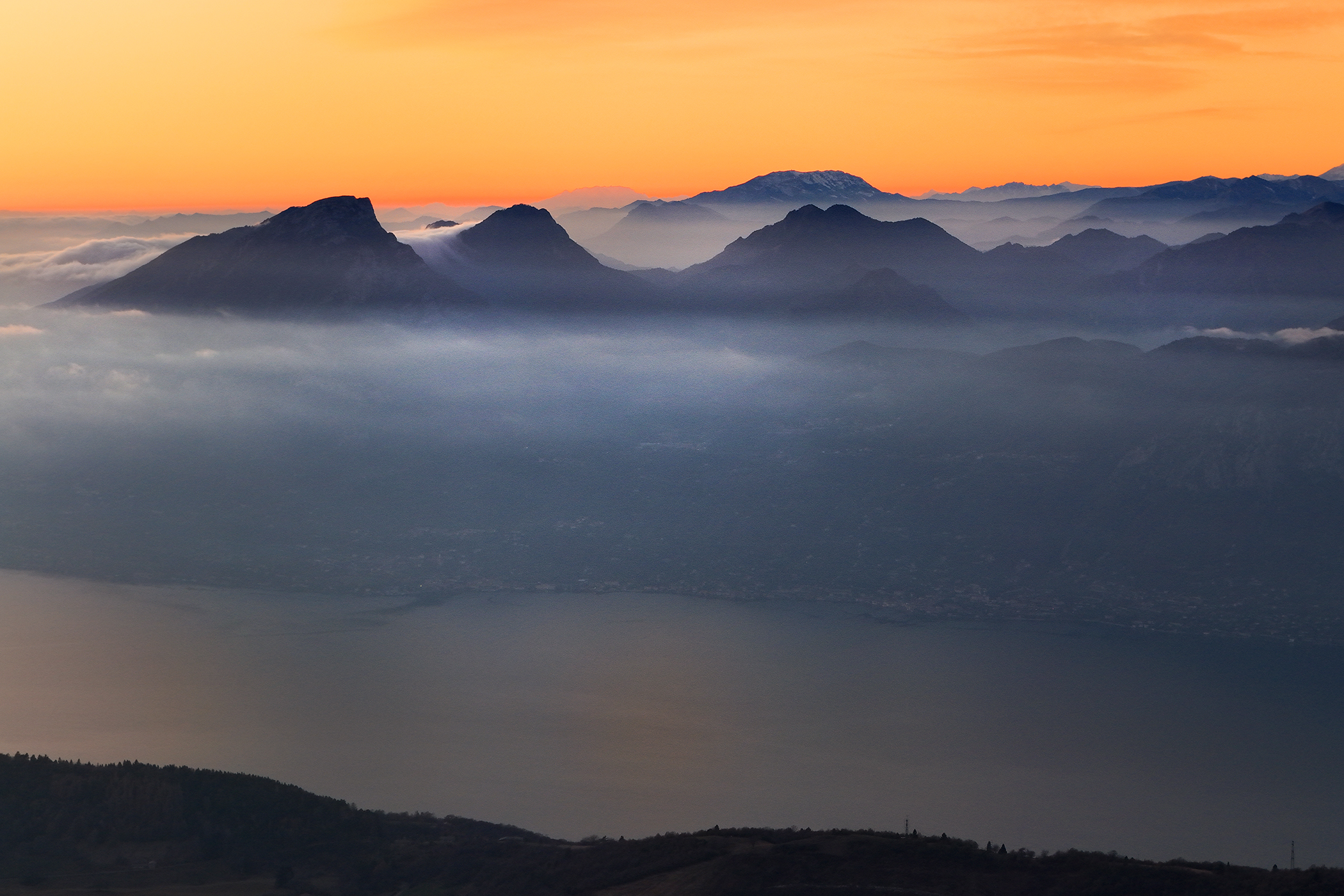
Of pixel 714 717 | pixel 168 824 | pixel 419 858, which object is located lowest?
pixel 419 858

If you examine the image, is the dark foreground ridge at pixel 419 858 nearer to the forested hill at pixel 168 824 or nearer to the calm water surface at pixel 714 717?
the forested hill at pixel 168 824

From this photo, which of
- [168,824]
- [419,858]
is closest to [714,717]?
[419,858]

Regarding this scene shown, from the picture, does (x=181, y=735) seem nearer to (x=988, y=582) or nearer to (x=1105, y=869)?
(x=1105, y=869)

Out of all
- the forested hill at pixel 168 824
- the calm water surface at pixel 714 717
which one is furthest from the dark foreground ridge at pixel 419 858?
the calm water surface at pixel 714 717

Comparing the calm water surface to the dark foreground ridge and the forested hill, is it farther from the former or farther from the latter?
the dark foreground ridge

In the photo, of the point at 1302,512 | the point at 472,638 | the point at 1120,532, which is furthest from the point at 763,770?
the point at 1302,512

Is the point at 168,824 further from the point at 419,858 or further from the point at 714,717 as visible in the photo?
the point at 714,717

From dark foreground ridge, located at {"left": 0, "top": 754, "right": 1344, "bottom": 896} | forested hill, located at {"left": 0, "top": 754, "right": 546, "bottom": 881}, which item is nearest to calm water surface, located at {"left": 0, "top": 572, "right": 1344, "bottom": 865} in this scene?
forested hill, located at {"left": 0, "top": 754, "right": 546, "bottom": 881}
